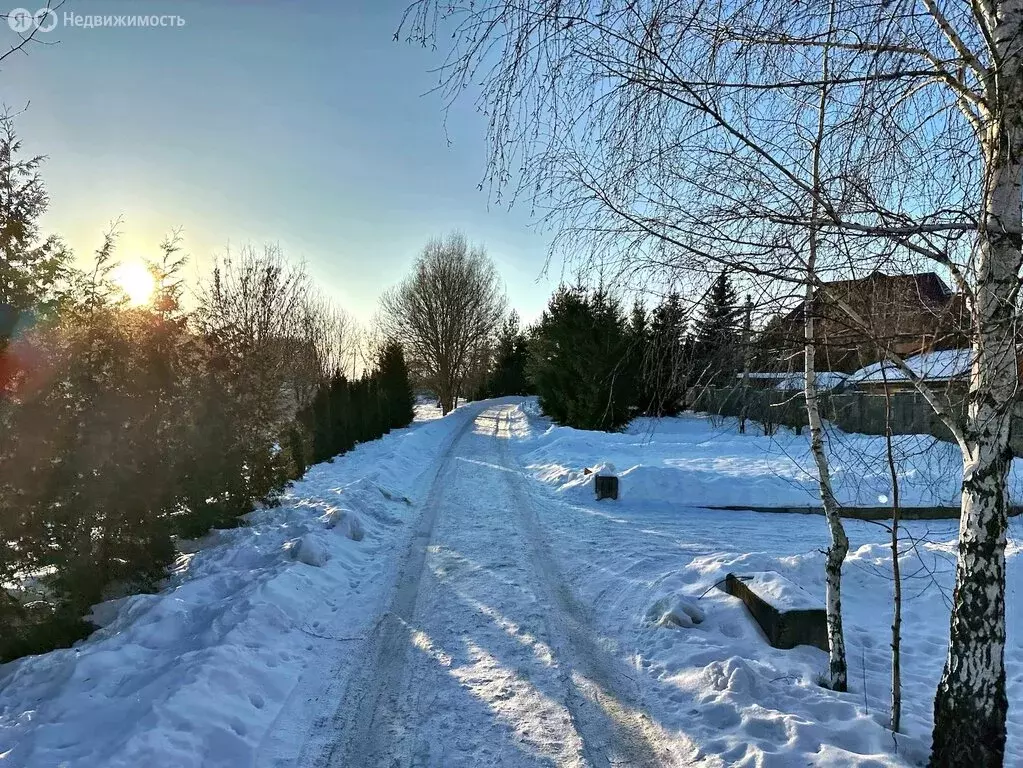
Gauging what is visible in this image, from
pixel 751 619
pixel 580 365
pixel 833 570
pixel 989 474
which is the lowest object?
pixel 751 619

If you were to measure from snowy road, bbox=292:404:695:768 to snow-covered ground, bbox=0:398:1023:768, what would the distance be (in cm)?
2

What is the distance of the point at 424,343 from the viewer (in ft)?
127

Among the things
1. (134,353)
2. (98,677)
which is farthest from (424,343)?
(98,677)

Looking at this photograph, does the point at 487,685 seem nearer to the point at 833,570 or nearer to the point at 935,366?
the point at 833,570

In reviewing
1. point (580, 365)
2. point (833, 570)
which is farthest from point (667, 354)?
point (580, 365)

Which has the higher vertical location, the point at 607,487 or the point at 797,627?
the point at 607,487

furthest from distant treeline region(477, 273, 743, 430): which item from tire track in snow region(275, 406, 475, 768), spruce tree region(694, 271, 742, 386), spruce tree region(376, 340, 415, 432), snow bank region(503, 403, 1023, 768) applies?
spruce tree region(376, 340, 415, 432)

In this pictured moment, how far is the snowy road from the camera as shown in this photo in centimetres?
343

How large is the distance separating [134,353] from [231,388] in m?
2.56

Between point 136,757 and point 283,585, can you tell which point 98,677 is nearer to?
point 136,757

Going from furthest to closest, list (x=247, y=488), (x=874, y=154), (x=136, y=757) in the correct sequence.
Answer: (x=247, y=488)
(x=136, y=757)
(x=874, y=154)

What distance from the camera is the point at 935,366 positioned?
2.72 m

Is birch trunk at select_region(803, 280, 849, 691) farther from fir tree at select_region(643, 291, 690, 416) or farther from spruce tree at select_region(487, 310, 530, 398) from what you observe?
spruce tree at select_region(487, 310, 530, 398)

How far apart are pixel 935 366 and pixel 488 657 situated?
11.6 feet
